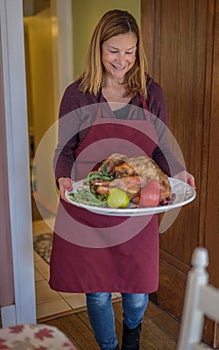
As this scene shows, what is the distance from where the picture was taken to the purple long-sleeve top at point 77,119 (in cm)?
161

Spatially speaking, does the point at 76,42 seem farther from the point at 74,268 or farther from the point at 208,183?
the point at 74,268

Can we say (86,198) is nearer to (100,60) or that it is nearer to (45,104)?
(100,60)

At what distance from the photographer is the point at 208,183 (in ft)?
6.36

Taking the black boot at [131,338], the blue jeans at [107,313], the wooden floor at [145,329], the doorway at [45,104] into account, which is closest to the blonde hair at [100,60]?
the blue jeans at [107,313]

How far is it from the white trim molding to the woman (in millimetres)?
358

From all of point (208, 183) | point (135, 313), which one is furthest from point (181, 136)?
point (135, 313)

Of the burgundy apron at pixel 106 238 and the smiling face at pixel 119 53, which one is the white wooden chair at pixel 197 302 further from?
the smiling face at pixel 119 53

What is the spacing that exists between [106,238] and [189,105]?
2.53 feet

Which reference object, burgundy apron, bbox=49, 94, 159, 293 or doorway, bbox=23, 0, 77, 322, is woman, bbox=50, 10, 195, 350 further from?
doorway, bbox=23, 0, 77, 322

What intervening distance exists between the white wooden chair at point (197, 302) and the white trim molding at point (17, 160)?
1.30 meters

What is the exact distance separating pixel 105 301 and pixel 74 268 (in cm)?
19

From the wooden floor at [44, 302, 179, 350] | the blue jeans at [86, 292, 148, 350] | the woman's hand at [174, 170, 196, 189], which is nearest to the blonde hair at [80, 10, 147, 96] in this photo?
the woman's hand at [174, 170, 196, 189]

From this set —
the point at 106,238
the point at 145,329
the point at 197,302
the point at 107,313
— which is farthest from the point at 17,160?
the point at 197,302

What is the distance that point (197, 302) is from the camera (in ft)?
2.60
